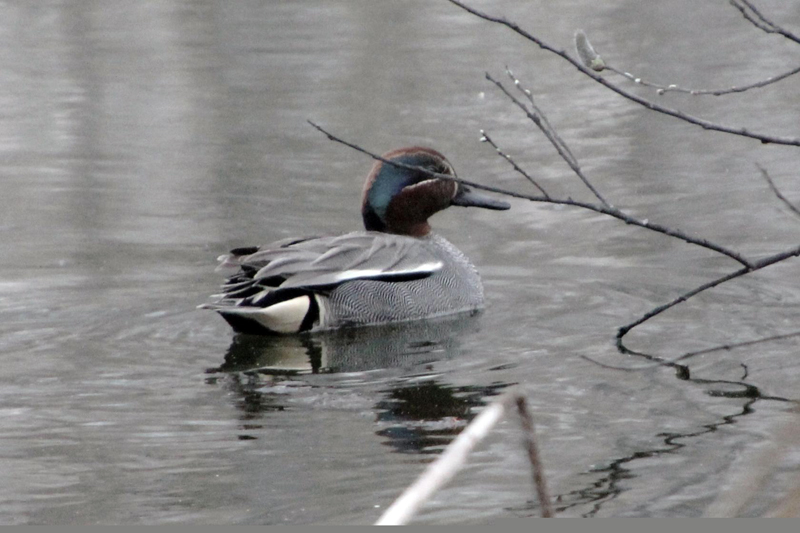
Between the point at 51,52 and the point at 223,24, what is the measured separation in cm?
222

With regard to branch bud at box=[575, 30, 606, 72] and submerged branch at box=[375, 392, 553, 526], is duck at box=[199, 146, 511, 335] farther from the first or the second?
submerged branch at box=[375, 392, 553, 526]

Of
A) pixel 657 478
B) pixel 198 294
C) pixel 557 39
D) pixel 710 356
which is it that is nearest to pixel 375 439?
pixel 657 478

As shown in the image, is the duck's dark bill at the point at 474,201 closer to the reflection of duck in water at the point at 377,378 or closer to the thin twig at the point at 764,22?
the reflection of duck in water at the point at 377,378

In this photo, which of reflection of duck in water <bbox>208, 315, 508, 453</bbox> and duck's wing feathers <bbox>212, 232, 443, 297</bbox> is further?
duck's wing feathers <bbox>212, 232, 443, 297</bbox>

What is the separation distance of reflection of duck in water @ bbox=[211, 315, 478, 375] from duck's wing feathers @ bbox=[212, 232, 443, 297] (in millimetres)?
285

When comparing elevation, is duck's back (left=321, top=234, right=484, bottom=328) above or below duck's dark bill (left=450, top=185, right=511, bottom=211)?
below

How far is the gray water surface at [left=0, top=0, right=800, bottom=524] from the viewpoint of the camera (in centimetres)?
497

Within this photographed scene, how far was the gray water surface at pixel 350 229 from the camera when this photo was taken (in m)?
4.97

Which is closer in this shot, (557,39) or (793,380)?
(793,380)

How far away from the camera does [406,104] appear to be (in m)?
12.7

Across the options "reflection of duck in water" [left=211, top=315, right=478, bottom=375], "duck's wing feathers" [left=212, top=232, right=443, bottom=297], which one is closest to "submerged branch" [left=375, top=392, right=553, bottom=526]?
"reflection of duck in water" [left=211, top=315, right=478, bottom=375]

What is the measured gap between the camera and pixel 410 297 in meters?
7.59

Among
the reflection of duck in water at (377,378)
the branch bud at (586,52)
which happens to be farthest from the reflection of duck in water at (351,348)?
the branch bud at (586,52)

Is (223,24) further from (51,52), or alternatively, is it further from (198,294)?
(198,294)
